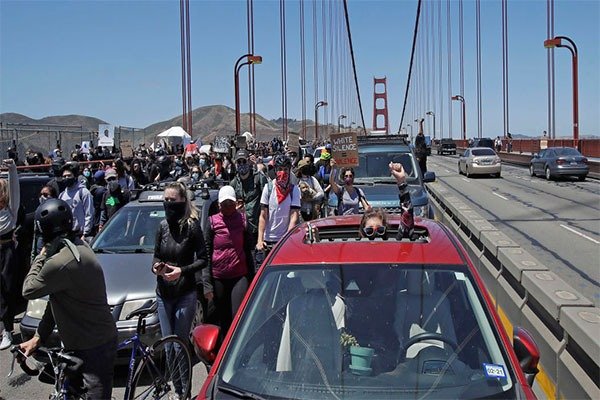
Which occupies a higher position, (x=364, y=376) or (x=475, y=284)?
(x=475, y=284)

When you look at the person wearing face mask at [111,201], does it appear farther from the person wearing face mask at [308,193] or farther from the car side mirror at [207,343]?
the car side mirror at [207,343]

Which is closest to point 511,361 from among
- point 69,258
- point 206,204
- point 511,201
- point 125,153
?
point 69,258

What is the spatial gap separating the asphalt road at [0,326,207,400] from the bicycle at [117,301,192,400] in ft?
1.81

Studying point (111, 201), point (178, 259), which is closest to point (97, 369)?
point (178, 259)

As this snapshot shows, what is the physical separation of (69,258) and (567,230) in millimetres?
14488

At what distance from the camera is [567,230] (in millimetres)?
15867

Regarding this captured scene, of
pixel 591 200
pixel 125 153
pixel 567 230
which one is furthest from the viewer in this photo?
pixel 591 200

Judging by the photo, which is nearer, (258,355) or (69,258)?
(258,355)

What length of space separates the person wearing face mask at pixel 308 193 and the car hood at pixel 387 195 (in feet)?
5.88

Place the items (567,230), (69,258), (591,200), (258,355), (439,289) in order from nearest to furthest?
1. (258,355)
2. (439,289)
3. (69,258)
4. (567,230)
5. (591,200)

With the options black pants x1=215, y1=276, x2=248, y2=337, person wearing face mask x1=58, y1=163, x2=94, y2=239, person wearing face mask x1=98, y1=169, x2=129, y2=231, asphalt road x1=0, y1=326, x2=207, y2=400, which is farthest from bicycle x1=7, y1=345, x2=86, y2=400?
person wearing face mask x1=98, y1=169, x2=129, y2=231

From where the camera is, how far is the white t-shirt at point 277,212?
7.79 meters

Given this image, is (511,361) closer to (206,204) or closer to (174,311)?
(174,311)

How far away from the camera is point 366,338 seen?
10.6 feet
